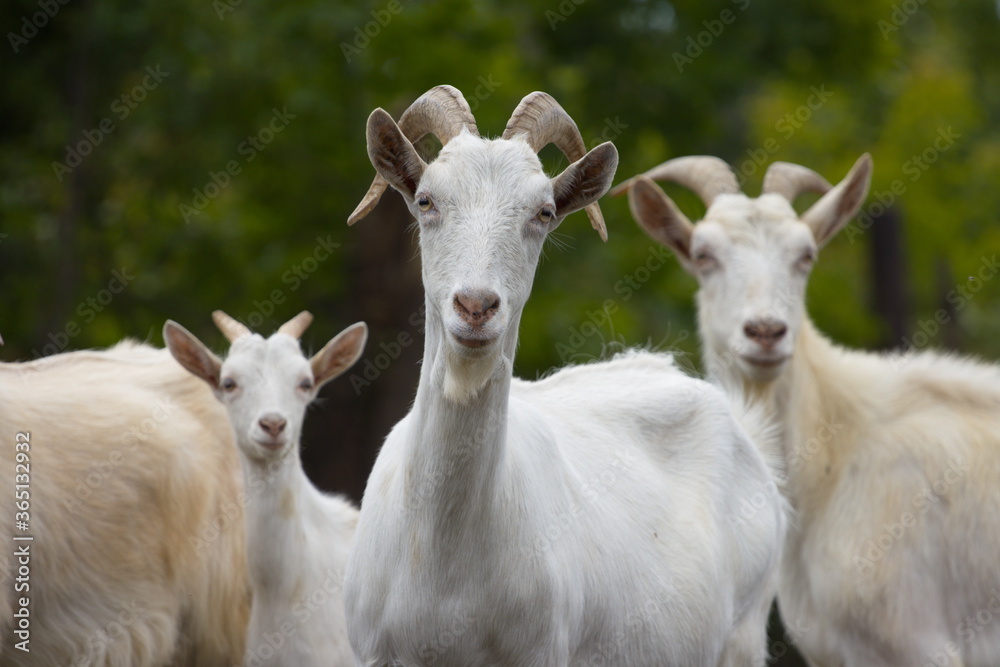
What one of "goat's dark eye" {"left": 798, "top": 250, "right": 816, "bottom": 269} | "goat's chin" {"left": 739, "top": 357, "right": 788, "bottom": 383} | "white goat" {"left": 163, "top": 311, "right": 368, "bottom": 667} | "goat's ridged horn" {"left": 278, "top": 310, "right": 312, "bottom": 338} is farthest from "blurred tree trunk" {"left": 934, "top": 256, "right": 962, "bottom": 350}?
"white goat" {"left": 163, "top": 311, "right": 368, "bottom": 667}

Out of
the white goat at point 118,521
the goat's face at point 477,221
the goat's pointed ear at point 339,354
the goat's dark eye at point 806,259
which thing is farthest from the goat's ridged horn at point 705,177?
the goat's face at point 477,221

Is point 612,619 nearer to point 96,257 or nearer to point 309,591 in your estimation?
point 309,591

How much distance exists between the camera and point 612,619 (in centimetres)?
511

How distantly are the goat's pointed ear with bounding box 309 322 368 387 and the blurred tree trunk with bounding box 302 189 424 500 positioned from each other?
5286 mm

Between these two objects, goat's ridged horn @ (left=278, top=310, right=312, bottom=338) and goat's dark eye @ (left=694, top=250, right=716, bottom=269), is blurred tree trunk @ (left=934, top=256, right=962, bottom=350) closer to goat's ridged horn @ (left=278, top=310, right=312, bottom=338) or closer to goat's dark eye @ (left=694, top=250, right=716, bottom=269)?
goat's dark eye @ (left=694, top=250, right=716, bottom=269)

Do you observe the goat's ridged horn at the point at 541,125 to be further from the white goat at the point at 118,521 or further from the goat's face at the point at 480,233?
the white goat at the point at 118,521

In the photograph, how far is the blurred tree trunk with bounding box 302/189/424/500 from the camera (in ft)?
42.1

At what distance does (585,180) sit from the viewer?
4.65 m

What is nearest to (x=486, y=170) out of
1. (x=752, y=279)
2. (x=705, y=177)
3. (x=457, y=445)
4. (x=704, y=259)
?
(x=457, y=445)

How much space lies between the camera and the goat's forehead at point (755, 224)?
7.54 m

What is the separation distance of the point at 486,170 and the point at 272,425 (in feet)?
8.38

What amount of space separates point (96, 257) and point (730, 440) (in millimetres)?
9776

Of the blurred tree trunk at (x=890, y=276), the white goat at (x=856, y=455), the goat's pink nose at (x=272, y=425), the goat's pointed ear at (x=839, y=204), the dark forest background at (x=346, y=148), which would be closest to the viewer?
the goat's pink nose at (x=272, y=425)

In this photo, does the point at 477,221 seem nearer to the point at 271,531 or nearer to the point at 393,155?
the point at 393,155
